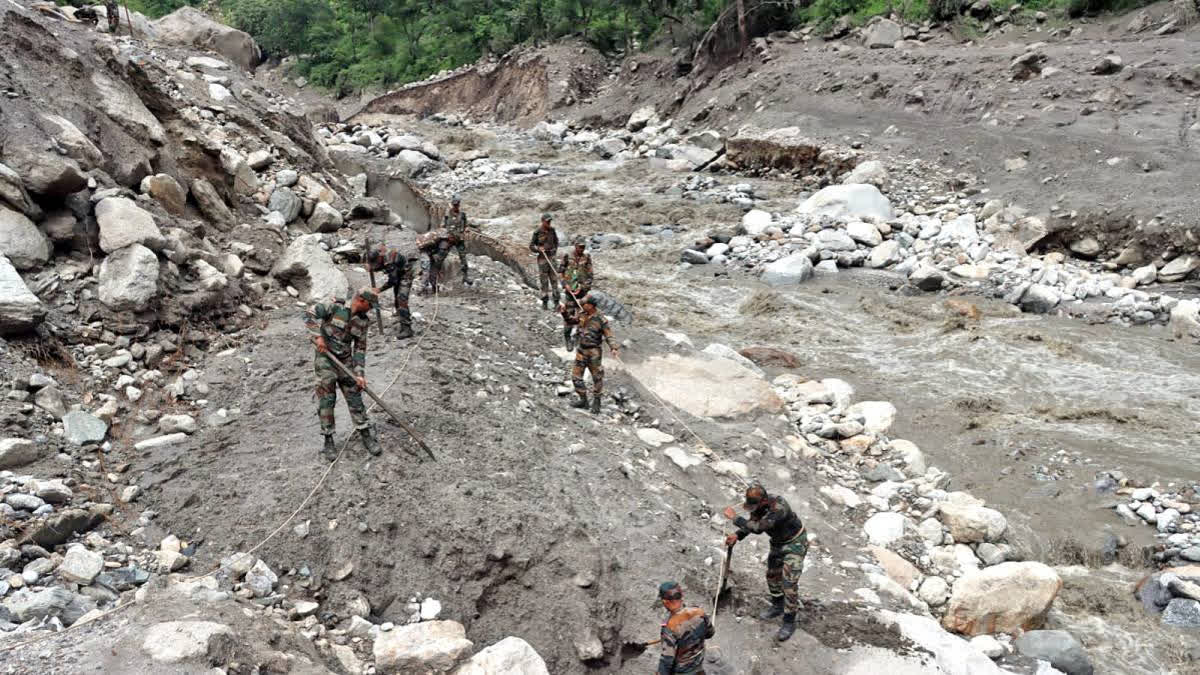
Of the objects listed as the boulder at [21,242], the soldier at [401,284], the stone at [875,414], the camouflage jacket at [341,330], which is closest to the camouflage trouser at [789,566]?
the camouflage jacket at [341,330]

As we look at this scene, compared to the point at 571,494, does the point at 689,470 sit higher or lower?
lower

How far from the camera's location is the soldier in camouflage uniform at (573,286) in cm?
1017

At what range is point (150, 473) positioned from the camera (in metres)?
6.38

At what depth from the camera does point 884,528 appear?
774 cm

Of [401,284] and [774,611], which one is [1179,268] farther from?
[401,284]

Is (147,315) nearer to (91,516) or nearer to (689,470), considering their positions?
(91,516)

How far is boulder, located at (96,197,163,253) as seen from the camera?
8344 mm

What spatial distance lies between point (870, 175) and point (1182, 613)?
14.4 metres

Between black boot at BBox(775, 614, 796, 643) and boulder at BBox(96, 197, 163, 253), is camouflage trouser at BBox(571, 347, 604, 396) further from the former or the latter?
boulder at BBox(96, 197, 163, 253)

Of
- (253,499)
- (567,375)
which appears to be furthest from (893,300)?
(253,499)

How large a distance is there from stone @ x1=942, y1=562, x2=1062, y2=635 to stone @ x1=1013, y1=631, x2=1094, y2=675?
0.18 metres

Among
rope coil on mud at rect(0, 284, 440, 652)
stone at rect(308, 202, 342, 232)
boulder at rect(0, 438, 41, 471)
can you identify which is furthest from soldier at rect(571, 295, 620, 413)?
stone at rect(308, 202, 342, 232)

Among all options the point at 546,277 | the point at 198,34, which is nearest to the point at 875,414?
the point at 546,277

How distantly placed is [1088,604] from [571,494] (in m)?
4.72
